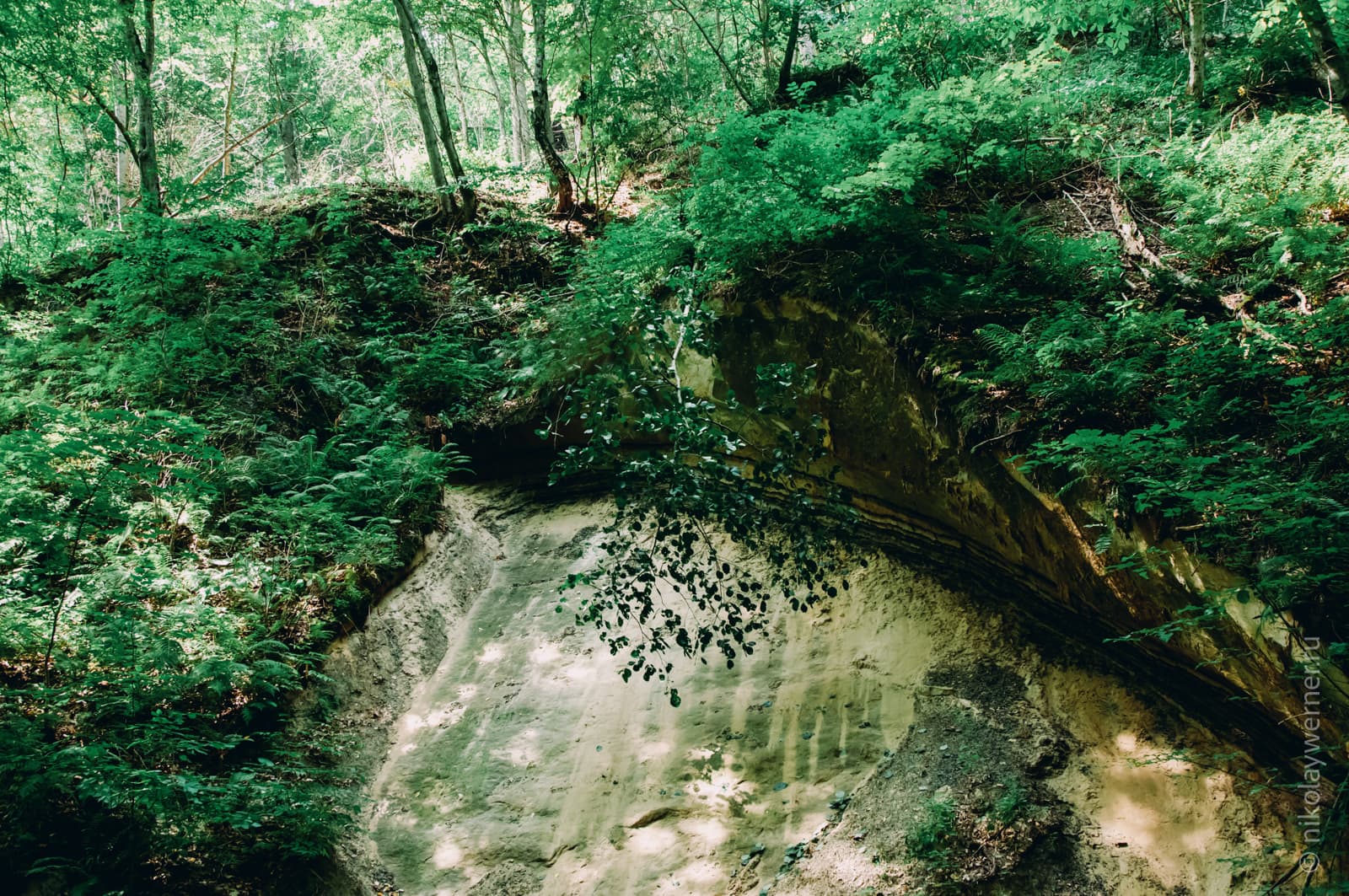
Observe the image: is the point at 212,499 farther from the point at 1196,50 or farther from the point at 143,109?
the point at 1196,50

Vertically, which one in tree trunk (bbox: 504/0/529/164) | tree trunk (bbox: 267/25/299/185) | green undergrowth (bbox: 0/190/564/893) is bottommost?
green undergrowth (bbox: 0/190/564/893)

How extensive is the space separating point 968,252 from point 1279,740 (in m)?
3.77

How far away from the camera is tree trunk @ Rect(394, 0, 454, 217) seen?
10164 millimetres

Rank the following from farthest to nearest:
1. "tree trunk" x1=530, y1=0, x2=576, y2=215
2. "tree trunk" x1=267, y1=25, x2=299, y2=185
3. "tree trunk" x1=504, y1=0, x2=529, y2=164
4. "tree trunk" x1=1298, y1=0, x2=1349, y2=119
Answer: "tree trunk" x1=267, y1=25, x2=299, y2=185 < "tree trunk" x1=504, y1=0, x2=529, y2=164 < "tree trunk" x1=530, y1=0, x2=576, y2=215 < "tree trunk" x1=1298, y1=0, x2=1349, y2=119

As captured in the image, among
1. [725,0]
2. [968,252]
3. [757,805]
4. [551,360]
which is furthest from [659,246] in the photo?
[725,0]

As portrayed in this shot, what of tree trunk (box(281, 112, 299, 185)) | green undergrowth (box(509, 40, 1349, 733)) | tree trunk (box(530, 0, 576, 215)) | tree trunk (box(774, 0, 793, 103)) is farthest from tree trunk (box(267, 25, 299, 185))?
green undergrowth (box(509, 40, 1349, 733))

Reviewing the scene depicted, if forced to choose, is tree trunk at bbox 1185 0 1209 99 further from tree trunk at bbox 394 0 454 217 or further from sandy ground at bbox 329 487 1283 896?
tree trunk at bbox 394 0 454 217

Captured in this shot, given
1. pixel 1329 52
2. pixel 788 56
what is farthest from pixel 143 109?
pixel 1329 52

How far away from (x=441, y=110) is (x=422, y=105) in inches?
10.9

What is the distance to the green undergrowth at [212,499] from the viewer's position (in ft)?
12.6

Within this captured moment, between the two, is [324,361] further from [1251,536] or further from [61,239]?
[1251,536]

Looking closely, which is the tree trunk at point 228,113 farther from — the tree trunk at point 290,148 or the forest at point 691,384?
the forest at point 691,384

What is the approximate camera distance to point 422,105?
33.9 feet

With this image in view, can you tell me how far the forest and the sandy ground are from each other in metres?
0.21
